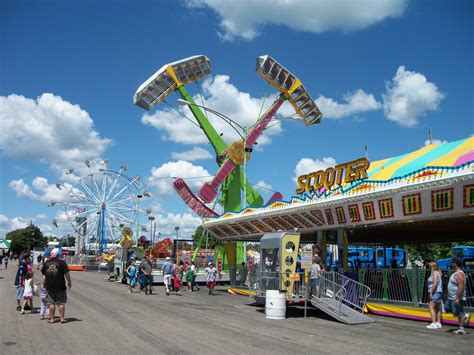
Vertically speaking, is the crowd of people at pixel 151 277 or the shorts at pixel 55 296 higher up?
the shorts at pixel 55 296

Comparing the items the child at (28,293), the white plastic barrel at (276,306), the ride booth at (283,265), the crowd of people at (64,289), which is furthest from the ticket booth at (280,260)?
the child at (28,293)

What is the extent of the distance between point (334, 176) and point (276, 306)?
6.14 m

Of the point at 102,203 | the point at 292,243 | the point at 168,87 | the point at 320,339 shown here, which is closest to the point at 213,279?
the point at 292,243

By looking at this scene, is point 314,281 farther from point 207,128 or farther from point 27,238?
point 27,238

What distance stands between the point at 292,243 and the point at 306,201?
408cm

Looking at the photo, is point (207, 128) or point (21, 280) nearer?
point (21, 280)

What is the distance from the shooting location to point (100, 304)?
16.5 m

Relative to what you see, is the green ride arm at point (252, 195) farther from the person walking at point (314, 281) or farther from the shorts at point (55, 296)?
the shorts at point (55, 296)

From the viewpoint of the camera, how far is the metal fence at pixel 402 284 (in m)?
14.7

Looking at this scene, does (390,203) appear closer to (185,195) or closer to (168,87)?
(185,195)

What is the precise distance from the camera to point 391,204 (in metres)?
15.5

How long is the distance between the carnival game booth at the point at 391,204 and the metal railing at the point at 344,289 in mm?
531

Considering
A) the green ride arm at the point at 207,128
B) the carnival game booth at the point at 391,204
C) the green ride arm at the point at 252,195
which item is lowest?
the carnival game booth at the point at 391,204

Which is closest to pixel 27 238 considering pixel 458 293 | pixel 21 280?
pixel 21 280
